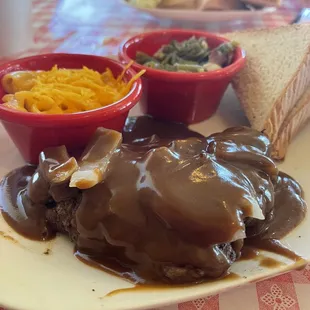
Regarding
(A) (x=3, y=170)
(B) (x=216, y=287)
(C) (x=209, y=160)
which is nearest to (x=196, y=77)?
(C) (x=209, y=160)

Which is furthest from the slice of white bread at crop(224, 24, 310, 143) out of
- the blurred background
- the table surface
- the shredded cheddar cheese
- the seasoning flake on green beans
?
the table surface

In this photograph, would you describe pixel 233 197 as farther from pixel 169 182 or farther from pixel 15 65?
pixel 15 65

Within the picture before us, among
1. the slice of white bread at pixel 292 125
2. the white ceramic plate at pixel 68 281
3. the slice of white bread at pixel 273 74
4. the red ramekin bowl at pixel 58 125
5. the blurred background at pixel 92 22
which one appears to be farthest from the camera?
the blurred background at pixel 92 22

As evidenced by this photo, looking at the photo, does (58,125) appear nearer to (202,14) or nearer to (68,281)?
(68,281)

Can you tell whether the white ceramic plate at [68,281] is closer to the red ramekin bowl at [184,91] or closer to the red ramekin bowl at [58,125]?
the red ramekin bowl at [58,125]

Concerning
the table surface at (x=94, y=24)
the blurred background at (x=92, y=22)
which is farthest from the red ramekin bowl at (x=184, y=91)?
the table surface at (x=94, y=24)

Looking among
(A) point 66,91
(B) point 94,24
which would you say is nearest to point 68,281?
(A) point 66,91

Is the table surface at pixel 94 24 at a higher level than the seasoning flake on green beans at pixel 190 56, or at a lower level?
lower
